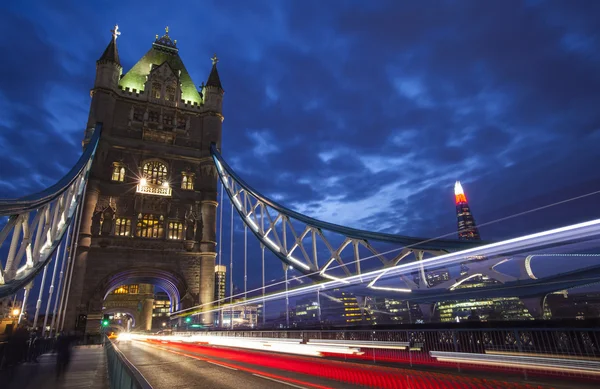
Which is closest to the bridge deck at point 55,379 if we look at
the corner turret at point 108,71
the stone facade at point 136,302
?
the corner turret at point 108,71

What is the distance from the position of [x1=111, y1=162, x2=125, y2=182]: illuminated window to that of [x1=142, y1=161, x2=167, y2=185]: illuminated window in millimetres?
2050

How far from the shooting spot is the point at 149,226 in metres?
35.4

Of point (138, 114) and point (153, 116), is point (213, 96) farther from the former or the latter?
point (138, 114)

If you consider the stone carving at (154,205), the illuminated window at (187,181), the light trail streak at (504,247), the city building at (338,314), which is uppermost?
the illuminated window at (187,181)

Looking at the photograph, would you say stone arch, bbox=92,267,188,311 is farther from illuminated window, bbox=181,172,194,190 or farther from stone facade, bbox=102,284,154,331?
stone facade, bbox=102,284,154,331

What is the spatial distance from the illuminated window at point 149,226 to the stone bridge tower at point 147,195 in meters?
0.10

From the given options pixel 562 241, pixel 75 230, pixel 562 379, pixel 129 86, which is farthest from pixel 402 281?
pixel 129 86

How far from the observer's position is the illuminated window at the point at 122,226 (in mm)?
33875

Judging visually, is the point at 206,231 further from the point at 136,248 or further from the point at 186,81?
the point at 186,81

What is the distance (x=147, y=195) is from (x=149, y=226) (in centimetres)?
330

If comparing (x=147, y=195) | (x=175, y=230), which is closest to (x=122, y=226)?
(x=147, y=195)

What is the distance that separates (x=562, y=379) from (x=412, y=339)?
5313 mm

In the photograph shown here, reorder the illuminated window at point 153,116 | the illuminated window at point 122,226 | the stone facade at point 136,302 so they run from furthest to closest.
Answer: the stone facade at point 136,302 < the illuminated window at point 153,116 < the illuminated window at point 122,226

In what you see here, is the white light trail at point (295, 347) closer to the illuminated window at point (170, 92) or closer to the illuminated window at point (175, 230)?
the illuminated window at point (175, 230)
